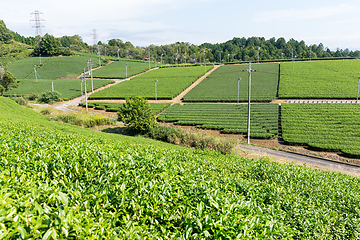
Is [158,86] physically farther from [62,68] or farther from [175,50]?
[175,50]

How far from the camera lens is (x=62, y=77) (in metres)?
92.5

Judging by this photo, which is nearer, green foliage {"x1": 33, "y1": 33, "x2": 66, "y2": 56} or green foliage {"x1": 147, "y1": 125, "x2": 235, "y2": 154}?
green foliage {"x1": 147, "y1": 125, "x2": 235, "y2": 154}

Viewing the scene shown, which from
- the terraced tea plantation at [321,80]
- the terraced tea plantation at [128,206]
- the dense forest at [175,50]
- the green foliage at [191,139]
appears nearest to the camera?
the terraced tea plantation at [128,206]

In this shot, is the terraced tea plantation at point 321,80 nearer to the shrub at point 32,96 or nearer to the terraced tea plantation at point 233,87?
the terraced tea plantation at point 233,87

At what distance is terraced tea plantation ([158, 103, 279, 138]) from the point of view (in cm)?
3447

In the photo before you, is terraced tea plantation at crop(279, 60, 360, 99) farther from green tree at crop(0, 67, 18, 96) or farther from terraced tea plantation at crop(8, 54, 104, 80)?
terraced tea plantation at crop(8, 54, 104, 80)

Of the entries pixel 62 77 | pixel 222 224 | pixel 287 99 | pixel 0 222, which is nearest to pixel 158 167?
pixel 222 224

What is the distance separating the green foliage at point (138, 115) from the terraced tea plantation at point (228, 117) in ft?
32.4

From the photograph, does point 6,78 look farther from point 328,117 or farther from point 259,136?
point 328,117

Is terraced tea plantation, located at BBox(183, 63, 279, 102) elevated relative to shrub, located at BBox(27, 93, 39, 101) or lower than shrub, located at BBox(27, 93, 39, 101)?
elevated

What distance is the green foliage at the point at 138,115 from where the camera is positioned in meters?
30.3

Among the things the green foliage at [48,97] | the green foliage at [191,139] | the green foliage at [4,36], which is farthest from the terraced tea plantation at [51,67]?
the green foliage at [191,139]

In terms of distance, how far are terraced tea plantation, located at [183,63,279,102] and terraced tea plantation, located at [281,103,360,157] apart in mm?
12929

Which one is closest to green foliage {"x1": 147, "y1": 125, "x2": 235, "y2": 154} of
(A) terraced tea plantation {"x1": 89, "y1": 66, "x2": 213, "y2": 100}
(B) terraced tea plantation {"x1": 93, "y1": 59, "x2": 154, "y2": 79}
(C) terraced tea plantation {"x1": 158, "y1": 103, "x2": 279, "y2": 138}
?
(C) terraced tea plantation {"x1": 158, "y1": 103, "x2": 279, "y2": 138}
